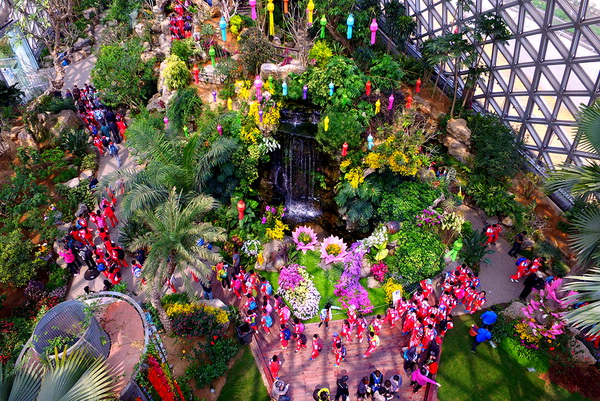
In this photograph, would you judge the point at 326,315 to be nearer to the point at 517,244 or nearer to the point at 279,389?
the point at 279,389

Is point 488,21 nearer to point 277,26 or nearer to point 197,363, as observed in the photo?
point 277,26

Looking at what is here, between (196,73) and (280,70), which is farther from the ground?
(280,70)

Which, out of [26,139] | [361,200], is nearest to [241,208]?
[361,200]

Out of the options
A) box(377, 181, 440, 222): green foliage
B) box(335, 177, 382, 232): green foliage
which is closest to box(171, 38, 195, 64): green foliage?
box(335, 177, 382, 232): green foliage

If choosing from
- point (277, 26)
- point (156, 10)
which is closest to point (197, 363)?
point (277, 26)

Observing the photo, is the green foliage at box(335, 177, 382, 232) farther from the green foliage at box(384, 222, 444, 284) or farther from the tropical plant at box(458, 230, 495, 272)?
the tropical plant at box(458, 230, 495, 272)

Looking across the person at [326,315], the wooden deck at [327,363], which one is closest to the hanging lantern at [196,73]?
the wooden deck at [327,363]

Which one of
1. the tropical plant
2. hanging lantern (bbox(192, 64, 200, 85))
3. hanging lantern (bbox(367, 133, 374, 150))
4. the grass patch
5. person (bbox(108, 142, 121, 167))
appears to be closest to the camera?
the grass patch
